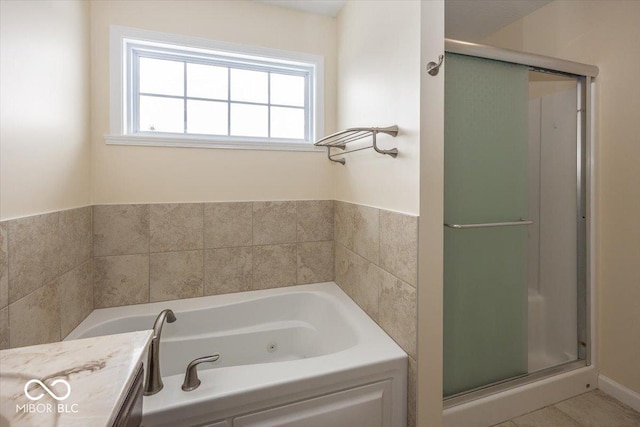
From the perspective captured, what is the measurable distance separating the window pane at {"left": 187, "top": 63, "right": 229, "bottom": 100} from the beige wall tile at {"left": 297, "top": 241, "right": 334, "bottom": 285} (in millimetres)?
1183

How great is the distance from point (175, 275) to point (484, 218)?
1.79 m

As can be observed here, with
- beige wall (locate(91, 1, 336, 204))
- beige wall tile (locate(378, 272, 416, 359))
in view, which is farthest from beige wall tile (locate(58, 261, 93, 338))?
beige wall tile (locate(378, 272, 416, 359))

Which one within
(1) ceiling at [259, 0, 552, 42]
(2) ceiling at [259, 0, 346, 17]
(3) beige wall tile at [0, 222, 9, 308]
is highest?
(1) ceiling at [259, 0, 552, 42]

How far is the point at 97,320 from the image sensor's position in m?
1.51

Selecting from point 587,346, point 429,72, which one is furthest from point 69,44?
point 587,346

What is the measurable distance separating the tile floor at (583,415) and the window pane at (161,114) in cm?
248

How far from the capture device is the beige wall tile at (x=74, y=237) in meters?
1.29

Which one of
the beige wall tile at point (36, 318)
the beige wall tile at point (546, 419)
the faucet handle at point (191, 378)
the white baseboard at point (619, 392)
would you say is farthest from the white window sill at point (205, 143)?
the white baseboard at point (619, 392)

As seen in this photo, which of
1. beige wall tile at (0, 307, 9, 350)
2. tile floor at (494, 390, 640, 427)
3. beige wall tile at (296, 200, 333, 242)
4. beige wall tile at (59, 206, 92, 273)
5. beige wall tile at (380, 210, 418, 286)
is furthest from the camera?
beige wall tile at (296, 200, 333, 242)

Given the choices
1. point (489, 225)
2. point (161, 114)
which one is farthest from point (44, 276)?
point (489, 225)

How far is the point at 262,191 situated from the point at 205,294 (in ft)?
2.49

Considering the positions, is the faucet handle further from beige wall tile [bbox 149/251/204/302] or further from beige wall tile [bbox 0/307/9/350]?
beige wall tile [bbox 149/251/204/302]

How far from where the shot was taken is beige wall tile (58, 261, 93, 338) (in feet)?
4.25

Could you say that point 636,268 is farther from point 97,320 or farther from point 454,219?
point 97,320
